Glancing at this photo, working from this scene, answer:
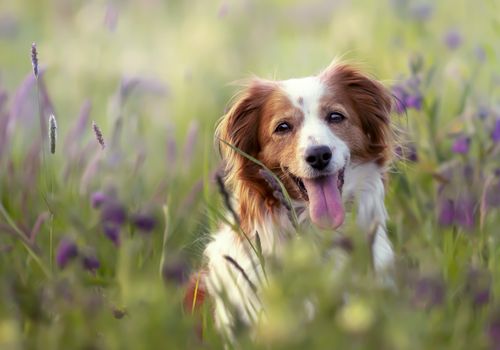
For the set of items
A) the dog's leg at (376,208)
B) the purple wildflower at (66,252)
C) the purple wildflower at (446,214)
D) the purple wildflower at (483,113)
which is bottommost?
the dog's leg at (376,208)

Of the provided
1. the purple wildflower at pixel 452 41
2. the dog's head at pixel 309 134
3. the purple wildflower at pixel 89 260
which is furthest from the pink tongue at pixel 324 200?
the purple wildflower at pixel 452 41

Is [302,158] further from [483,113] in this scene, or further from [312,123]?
[483,113]

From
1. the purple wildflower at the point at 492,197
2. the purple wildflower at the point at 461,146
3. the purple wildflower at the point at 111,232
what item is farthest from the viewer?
the purple wildflower at the point at 461,146

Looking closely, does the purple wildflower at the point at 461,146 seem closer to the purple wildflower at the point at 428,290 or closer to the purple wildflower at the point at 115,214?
the purple wildflower at the point at 115,214

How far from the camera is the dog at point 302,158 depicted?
364 cm

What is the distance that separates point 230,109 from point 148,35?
20.2ft

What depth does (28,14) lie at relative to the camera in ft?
37.5

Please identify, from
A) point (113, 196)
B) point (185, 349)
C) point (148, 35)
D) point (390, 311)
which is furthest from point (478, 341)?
point (148, 35)

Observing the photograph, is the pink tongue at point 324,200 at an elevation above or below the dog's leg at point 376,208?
above

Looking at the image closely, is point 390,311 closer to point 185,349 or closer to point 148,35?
point 185,349

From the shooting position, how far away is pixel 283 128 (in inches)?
152

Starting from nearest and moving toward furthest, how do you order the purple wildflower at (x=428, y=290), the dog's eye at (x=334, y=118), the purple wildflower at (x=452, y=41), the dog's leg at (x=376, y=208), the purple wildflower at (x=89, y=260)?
1. the purple wildflower at (x=428, y=290)
2. the purple wildflower at (x=89, y=260)
3. the dog's leg at (x=376, y=208)
4. the dog's eye at (x=334, y=118)
5. the purple wildflower at (x=452, y=41)

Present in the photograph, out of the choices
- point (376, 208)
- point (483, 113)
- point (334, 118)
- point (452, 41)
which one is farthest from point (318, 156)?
point (452, 41)

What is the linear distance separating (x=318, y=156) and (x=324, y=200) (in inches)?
8.0
